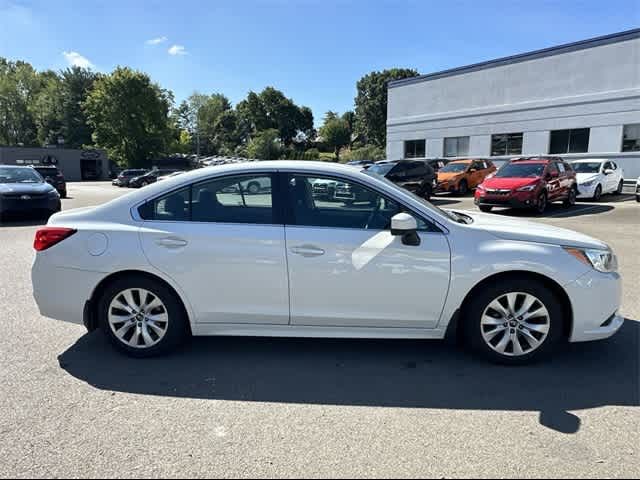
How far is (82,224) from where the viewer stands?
3.83 meters

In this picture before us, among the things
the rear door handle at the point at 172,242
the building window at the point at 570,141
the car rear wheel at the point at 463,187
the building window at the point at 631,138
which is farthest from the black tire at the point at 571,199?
the rear door handle at the point at 172,242

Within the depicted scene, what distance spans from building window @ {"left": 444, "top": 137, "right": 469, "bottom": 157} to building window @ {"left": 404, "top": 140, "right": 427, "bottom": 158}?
5.70 feet

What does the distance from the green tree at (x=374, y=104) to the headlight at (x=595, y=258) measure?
60.0 metres

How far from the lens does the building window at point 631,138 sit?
2203 centimetres

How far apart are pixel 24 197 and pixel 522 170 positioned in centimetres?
1471

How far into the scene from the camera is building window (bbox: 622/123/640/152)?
867 inches

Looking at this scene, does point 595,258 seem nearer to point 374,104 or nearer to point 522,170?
point 522,170

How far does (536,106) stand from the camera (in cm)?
2539

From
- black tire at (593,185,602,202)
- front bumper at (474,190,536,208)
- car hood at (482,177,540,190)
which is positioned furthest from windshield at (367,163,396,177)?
black tire at (593,185,602,202)

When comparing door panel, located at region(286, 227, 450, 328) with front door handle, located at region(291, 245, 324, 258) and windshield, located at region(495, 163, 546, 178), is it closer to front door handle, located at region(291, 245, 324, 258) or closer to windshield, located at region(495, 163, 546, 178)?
front door handle, located at region(291, 245, 324, 258)

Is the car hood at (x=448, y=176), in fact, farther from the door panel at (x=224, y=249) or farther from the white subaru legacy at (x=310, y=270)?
the door panel at (x=224, y=249)

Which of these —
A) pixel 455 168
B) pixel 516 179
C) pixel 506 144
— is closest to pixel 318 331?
pixel 516 179

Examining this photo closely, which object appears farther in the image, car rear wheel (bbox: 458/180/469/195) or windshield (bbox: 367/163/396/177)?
car rear wheel (bbox: 458/180/469/195)

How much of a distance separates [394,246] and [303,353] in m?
1.27
